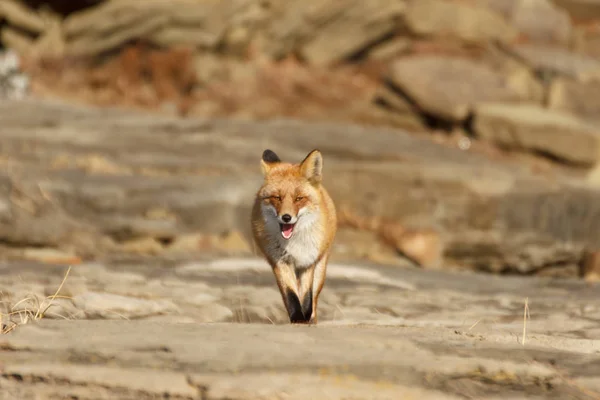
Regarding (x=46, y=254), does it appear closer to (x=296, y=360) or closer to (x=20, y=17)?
(x=296, y=360)

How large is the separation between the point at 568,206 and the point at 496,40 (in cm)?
1155

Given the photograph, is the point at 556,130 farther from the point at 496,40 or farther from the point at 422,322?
the point at 422,322

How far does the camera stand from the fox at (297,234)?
6.27 metres

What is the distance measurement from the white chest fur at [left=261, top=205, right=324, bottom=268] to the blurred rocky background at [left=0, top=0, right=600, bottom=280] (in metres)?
5.53

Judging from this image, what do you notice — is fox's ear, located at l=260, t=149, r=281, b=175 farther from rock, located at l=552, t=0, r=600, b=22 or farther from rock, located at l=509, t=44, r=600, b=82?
rock, located at l=552, t=0, r=600, b=22

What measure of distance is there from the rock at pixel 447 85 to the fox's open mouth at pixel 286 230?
14.7 meters

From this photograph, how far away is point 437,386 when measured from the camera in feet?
14.1

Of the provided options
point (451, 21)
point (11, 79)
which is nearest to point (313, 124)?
point (11, 79)

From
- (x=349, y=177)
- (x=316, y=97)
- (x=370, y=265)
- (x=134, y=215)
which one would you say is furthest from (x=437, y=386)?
(x=316, y=97)

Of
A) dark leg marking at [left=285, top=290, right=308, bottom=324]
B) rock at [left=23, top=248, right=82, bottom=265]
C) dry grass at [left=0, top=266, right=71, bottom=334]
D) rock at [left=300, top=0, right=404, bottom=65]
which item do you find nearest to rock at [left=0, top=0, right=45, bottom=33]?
rock at [left=300, top=0, right=404, bottom=65]

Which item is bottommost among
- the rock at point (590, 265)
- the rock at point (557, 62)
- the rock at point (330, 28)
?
the rock at point (590, 265)

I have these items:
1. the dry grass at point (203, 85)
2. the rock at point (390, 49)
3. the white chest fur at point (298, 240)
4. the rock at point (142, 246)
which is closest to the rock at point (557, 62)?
the rock at point (390, 49)

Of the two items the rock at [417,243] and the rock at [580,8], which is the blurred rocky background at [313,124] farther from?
the rock at [580,8]

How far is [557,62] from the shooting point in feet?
82.3
